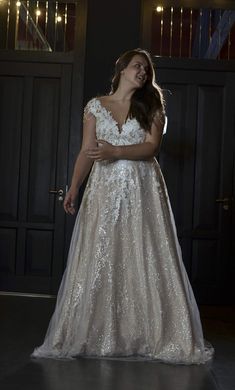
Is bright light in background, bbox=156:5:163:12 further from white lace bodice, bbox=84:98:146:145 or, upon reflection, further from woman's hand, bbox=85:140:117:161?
woman's hand, bbox=85:140:117:161

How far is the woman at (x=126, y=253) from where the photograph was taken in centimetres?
319

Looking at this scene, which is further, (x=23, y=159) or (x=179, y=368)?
(x=23, y=159)

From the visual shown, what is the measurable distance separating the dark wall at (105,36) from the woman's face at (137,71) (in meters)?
2.29

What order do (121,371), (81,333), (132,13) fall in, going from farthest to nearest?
(132,13) < (81,333) < (121,371)

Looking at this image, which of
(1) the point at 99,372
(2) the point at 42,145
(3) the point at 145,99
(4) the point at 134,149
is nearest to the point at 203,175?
(2) the point at 42,145

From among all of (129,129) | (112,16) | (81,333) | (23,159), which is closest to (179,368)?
(81,333)

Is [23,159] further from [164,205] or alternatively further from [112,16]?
[164,205]

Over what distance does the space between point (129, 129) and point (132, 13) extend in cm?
259

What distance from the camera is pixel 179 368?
302 cm

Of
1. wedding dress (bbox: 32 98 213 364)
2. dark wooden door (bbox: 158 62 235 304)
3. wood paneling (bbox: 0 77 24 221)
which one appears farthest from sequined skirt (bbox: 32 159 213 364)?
wood paneling (bbox: 0 77 24 221)

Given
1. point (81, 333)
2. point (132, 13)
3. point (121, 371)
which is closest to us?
point (121, 371)

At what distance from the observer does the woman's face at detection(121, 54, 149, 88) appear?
3.34m

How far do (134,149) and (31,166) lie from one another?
2.65m

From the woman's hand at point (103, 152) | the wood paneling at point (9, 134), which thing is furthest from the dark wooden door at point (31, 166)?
the woman's hand at point (103, 152)
